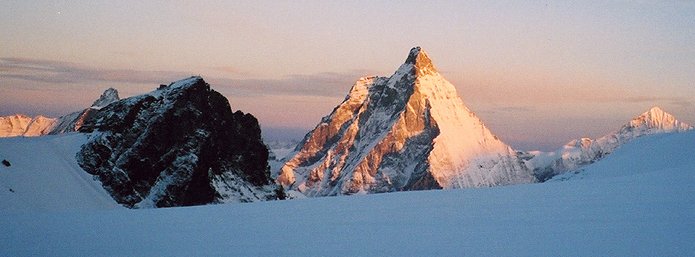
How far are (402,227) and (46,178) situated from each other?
79347 millimetres

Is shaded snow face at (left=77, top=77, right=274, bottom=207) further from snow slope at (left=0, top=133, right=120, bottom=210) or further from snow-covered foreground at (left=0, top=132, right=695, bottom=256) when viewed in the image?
snow-covered foreground at (left=0, top=132, right=695, bottom=256)

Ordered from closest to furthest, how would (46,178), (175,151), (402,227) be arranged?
(402,227)
(46,178)
(175,151)

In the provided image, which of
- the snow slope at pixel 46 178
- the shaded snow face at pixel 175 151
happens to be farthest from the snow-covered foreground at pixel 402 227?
the shaded snow face at pixel 175 151

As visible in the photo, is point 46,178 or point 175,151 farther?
point 175,151

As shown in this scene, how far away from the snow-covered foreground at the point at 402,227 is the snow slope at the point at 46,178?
64.2 metres

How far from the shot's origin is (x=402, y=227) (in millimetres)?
12633

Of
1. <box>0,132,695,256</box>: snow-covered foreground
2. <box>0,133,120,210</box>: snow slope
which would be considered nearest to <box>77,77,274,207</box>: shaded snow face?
<box>0,133,120,210</box>: snow slope

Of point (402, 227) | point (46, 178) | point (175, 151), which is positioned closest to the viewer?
point (402, 227)

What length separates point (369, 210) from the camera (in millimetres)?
15312

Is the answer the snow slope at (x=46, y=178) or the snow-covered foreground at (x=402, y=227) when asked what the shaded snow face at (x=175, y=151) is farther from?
the snow-covered foreground at (x=402, y=227)

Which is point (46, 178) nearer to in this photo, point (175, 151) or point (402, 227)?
point (175, 151)

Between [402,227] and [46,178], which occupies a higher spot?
[402,227]

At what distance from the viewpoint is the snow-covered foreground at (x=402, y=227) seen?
34.7ft

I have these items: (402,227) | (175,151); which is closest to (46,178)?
(175,151)
